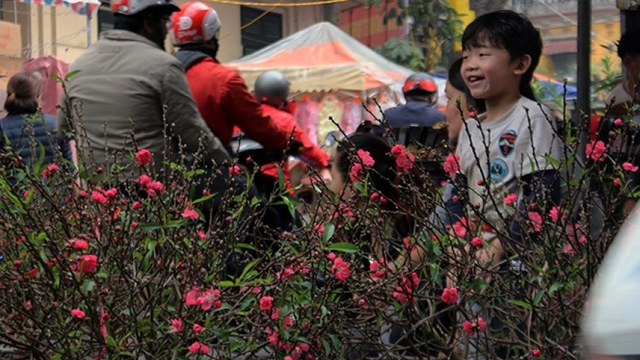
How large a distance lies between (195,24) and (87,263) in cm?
269

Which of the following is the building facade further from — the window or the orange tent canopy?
the orange tent canopy

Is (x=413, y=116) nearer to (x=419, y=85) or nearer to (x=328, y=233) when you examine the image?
(x=419, y=85)

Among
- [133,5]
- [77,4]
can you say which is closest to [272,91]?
[133,5]

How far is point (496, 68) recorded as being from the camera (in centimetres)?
443

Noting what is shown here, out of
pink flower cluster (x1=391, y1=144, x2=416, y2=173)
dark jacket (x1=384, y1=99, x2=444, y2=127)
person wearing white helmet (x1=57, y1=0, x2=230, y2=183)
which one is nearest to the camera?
A: pink flower cluster (x1=391, y1=144, x2=416, y2=173)

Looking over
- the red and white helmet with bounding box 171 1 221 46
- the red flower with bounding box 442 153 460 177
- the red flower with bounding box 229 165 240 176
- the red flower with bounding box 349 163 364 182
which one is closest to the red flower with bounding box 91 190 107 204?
the red flower with bounding box 229 165 240 176

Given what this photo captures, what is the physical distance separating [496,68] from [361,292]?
1165 millimetres

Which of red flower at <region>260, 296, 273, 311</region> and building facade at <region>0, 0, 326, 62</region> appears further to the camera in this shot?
building facade at <region>0, 0, 326, 62</region>

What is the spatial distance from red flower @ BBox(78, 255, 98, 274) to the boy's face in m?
1.61

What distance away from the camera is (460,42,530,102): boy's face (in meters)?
4.43

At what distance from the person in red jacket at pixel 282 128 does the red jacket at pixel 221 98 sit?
0.70 metres

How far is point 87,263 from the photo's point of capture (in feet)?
10.9

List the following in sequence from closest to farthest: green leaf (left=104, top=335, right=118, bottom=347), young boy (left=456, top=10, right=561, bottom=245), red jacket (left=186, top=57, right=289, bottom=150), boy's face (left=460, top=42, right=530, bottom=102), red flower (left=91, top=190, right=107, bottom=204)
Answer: green leaf (left=104, top=335, right=118, bottom=347)
red flower (left=91, top=190, right=107, bottom=204)
young boy (left=456, top=10, right=561, bottom=245)
boy's face (left=460, top=42, right=530, bottom=102)
red jacket (left=186, top=57, right=289, bottom=150)

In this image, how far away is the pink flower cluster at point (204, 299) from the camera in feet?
11.2
